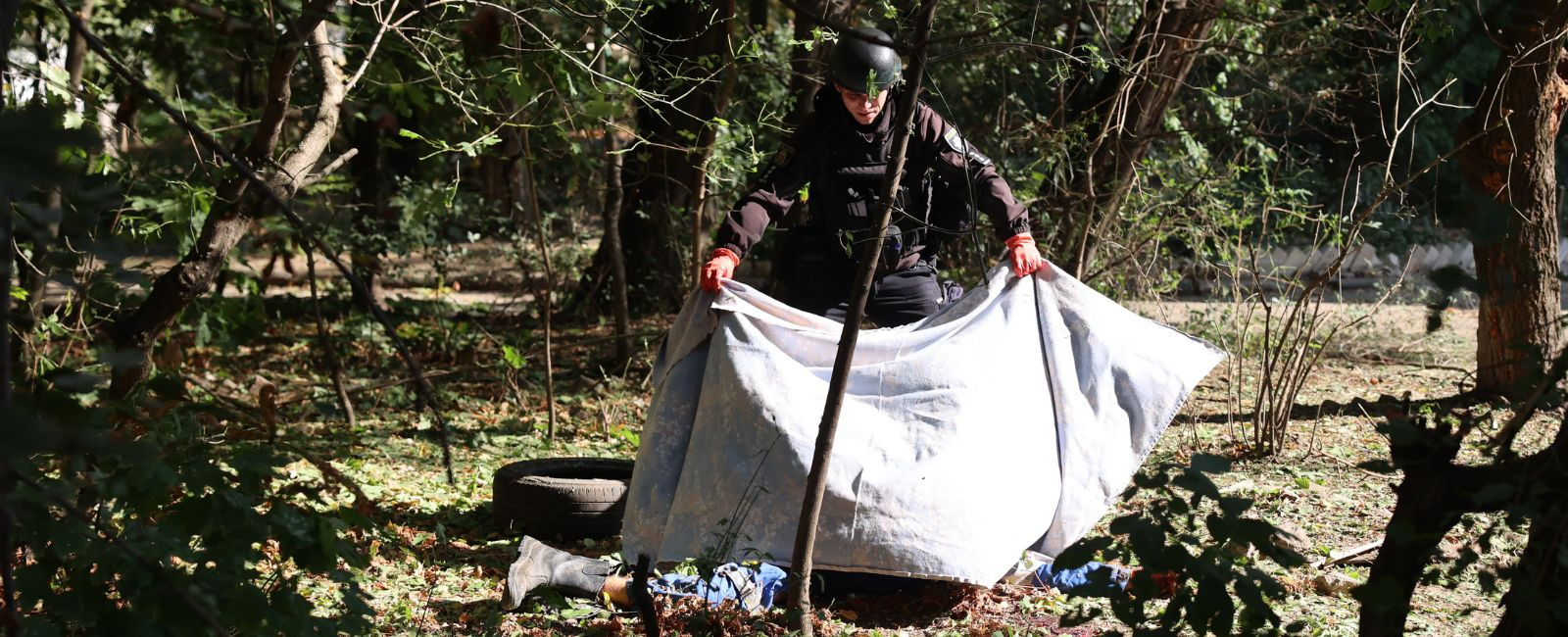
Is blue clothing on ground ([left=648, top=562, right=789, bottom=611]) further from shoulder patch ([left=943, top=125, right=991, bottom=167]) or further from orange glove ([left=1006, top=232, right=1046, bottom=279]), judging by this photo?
shoulder patch ([left=943, top=125, right=991, bottom=167])

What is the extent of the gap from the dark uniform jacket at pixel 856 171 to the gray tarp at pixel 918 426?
343 millimetres

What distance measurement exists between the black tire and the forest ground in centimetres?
8

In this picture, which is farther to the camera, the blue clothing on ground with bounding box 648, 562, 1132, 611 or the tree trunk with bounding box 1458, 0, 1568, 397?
the tree trunk with bounding box 1458, 0, 1568, 397

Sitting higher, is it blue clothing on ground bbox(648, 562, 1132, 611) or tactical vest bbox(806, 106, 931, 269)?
tactical vest bbox(806, 106, 931, 269)

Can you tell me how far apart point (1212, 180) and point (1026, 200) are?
1140 mm

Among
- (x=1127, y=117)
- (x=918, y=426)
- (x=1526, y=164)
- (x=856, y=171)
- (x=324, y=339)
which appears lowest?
(x=918, y=426)

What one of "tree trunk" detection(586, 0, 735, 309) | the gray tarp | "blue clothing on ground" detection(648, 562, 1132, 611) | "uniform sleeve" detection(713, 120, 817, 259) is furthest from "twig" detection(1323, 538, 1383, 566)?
"tree trunk" detection(586, 0, 735, 309)

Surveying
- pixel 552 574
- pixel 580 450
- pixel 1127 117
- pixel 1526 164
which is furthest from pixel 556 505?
pixel 1526 164

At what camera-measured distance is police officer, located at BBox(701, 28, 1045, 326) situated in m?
4.60

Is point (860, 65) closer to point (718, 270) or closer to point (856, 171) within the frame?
point (856, 171)

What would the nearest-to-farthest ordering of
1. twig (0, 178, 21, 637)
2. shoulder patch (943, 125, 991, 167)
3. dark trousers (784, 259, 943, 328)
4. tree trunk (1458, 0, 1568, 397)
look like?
twig (0, 178, 21, 637), shoulder patch (943, 125, 991, 167), dark trousers (784, 259, 943, 328), tree trunk (1458, 0, 1568, 397)

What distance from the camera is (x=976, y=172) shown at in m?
4.79

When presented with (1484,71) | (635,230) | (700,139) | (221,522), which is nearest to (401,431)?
(700,139)

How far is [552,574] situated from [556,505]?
862 millimetres
